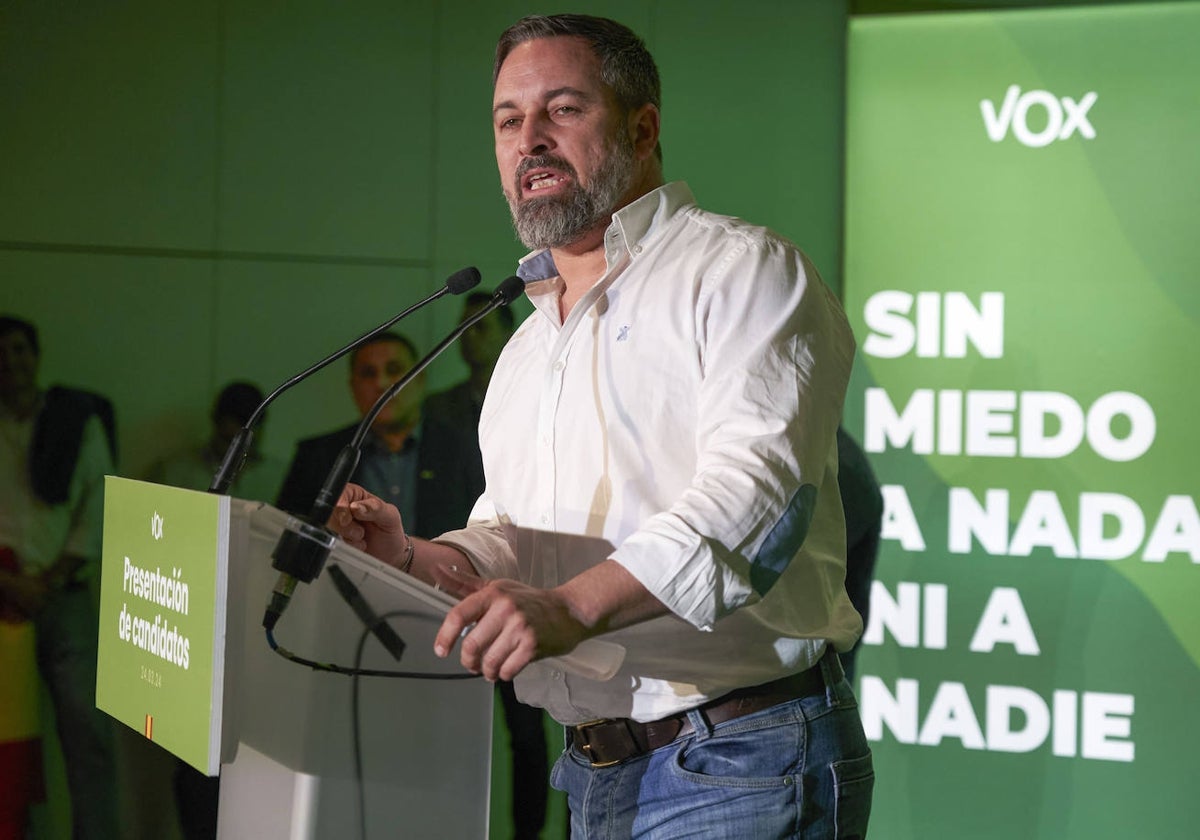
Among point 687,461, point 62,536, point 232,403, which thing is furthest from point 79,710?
point 687,461

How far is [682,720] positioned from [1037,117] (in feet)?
8.37

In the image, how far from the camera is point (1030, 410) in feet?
11.1

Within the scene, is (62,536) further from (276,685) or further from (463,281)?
(276,685)

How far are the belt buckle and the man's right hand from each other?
1.04 feet

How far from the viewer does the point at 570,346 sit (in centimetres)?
160

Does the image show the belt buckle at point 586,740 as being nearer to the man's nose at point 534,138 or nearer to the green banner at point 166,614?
the green banner at point 166,614

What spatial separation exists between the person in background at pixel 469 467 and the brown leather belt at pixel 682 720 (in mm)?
2205

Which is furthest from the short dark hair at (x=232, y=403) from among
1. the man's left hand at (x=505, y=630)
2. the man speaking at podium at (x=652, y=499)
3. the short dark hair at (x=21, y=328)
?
the man's left hand at (x=505, y=630)

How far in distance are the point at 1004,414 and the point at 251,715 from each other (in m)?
2.61

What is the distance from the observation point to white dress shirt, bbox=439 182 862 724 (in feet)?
4.00

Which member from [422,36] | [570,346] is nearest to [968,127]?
[422,36]

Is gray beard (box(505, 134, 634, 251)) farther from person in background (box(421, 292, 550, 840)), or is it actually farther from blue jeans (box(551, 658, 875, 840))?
person in background (box(421, 292, 550, 840))

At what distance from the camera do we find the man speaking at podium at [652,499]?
1200 mm

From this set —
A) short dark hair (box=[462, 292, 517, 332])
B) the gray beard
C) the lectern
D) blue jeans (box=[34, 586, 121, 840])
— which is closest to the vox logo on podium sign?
short dark hair (box=[462, 292, 517, 332])
